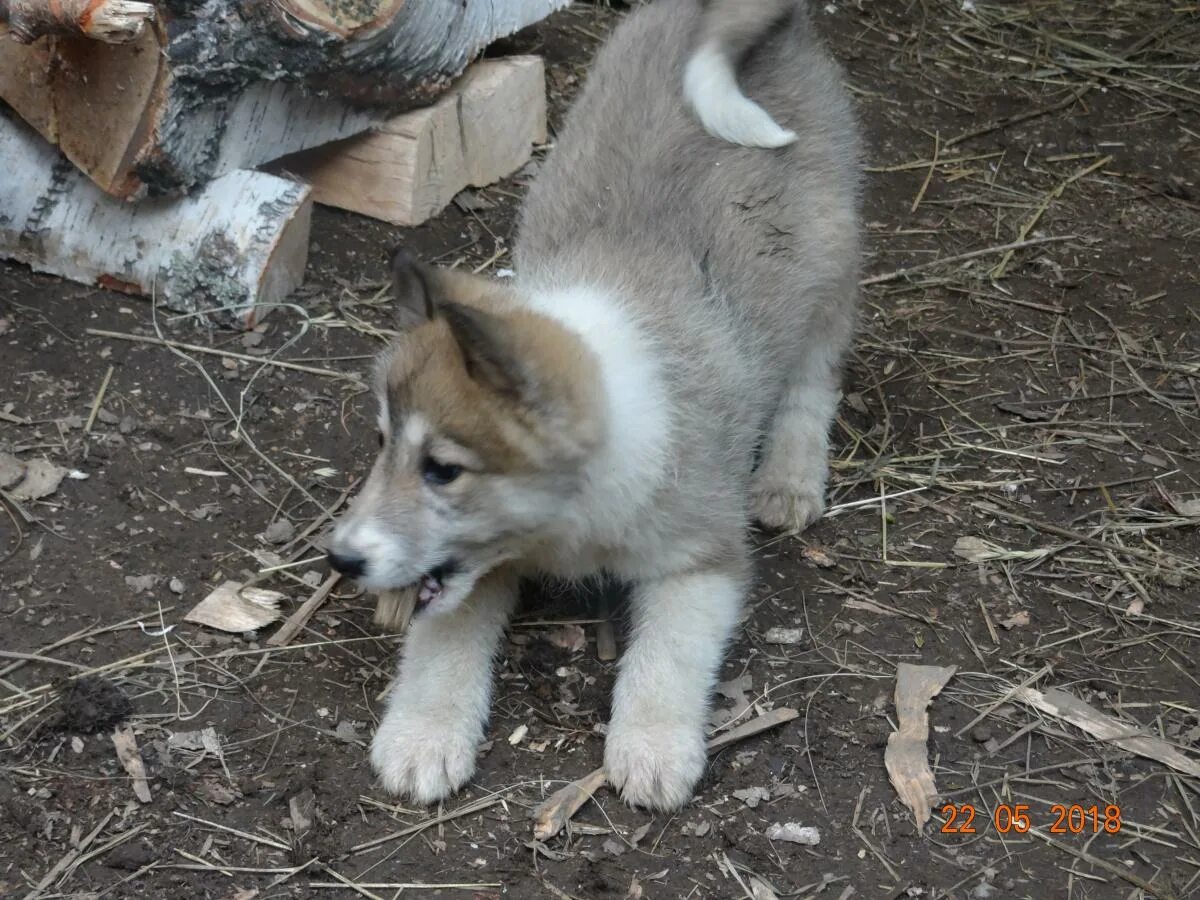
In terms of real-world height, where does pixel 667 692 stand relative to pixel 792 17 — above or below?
below

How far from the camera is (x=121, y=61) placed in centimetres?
410

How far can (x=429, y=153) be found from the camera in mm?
5008

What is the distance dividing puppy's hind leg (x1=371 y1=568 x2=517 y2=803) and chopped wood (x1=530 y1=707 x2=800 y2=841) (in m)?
0.22

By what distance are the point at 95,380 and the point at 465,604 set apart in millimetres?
1579

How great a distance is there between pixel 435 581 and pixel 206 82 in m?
1.98

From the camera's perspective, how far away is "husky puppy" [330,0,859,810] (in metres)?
2.95

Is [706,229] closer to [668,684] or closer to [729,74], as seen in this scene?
[729,74]

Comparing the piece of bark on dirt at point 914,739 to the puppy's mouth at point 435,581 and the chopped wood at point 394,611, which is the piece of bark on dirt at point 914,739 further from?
the chopped wood at point 394,611

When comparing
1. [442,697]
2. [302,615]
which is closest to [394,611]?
[302,615]

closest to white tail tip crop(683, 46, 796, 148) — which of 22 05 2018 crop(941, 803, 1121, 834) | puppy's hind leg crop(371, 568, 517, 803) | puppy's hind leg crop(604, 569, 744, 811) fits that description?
puppy's hind leg crop(604, 569, 744, 811)

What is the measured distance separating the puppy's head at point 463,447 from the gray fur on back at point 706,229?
1.41 ft

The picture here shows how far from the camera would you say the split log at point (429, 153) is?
16.2 feet

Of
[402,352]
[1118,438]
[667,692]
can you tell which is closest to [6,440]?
[402,352]

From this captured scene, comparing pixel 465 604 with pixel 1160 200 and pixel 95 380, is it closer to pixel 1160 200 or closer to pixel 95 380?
pixel 95 380
